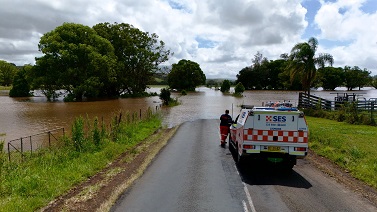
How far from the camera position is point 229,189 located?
30.1 feet

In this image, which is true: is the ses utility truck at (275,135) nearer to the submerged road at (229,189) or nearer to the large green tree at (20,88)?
the submerged road at (229,189)

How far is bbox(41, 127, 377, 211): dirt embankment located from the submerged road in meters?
0.31

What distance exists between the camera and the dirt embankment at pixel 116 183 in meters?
7.90

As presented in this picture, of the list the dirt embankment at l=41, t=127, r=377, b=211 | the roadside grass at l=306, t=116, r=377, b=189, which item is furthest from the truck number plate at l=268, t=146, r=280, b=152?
the roadside grass at l=306, t=116, r=377, b=189

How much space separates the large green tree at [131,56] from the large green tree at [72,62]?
322 inches

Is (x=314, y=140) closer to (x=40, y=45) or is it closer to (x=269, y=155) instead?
(x=269, y=155)

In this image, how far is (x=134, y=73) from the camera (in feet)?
243

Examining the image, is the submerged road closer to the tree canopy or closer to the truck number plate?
the truck number plate

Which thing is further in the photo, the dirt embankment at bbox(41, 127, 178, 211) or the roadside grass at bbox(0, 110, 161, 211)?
the roadside grass at bbox(0, 110, 161, 211)

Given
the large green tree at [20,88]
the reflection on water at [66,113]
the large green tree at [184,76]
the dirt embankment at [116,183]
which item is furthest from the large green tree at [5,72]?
the dirt embankment at [116,183]

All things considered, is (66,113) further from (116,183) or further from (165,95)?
(116,183)

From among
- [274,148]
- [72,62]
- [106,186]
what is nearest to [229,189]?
[274,148]

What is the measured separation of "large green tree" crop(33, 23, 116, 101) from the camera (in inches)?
2114

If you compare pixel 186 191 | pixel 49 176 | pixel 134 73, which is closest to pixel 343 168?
pixel 186 191
